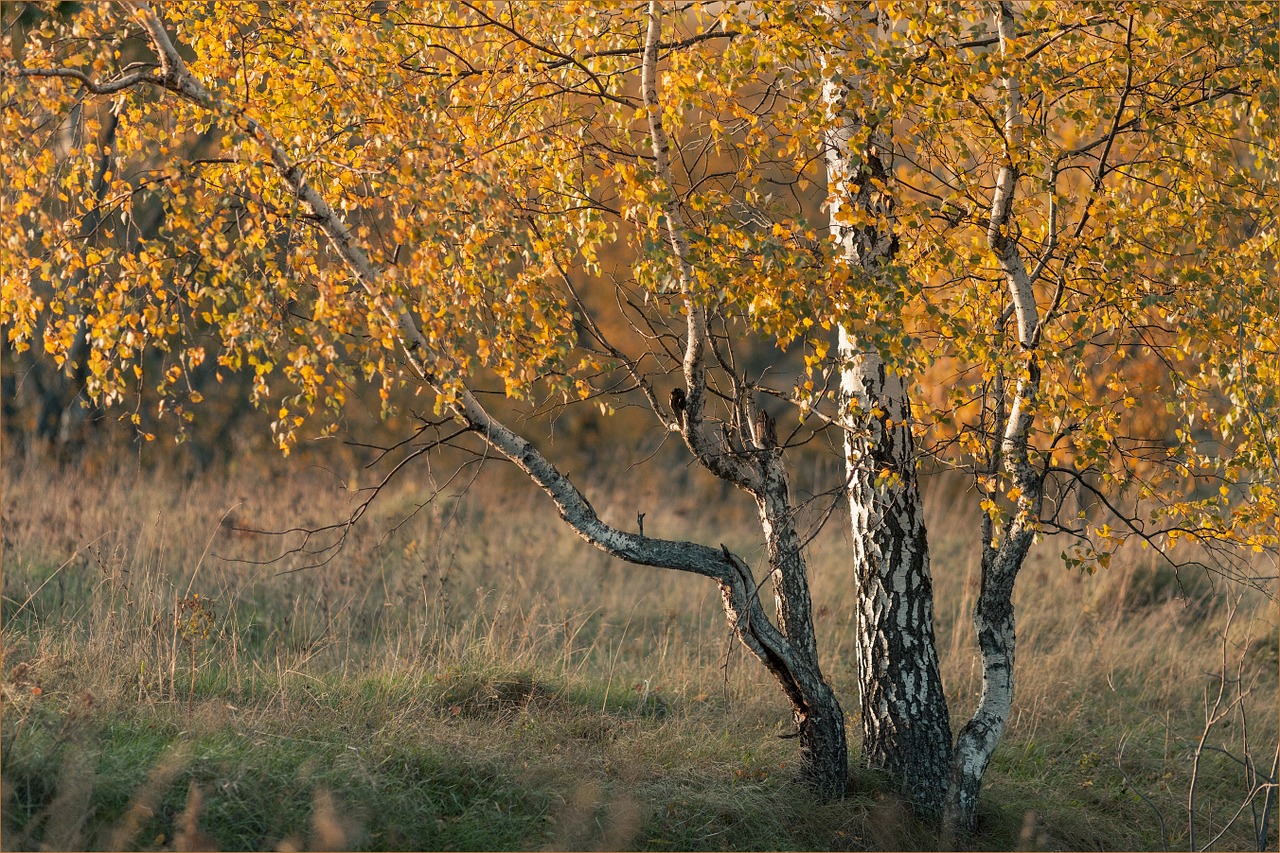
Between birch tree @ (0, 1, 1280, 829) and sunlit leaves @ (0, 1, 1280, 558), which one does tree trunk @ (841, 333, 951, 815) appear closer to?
birch tree @ (0, 1, 1280, 829)

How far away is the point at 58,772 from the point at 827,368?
361cm

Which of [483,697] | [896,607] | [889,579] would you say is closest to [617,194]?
[889,579]

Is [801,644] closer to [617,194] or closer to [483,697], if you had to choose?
[483,697]

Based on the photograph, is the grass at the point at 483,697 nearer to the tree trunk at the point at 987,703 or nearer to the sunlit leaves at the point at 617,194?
the tree trunk at the point at 987,703

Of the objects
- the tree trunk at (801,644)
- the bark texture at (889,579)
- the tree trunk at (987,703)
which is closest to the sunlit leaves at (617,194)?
the bark texture at (889,579)

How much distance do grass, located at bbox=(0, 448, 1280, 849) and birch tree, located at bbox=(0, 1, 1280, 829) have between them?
86 cm

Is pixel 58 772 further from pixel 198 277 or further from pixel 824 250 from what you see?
pixel 824 250

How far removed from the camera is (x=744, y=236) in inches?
162

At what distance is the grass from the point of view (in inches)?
174

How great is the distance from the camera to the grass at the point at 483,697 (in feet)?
14.5

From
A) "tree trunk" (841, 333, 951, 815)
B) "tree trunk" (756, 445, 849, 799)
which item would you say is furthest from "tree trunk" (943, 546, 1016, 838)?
"tree trunk" (756, 445, 849, 799)

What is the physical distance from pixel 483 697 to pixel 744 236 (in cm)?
313

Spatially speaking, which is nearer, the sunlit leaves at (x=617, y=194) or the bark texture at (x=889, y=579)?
the sunlit leaves at (x=617, y=194)

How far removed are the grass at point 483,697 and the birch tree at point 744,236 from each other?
33.9 inches
